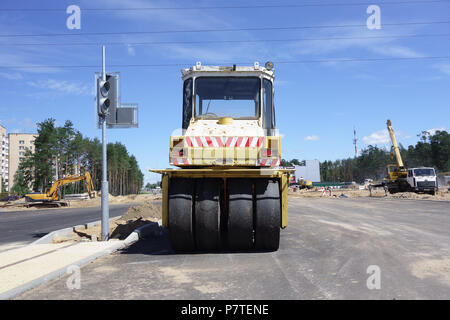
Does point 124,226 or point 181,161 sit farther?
point 124,226

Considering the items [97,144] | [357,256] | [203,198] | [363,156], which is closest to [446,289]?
[357,256]

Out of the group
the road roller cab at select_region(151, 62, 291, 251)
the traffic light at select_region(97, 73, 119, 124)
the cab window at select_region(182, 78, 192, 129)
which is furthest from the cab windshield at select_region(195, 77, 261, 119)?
the traffic light at select_region(97, 73, 119, 124)

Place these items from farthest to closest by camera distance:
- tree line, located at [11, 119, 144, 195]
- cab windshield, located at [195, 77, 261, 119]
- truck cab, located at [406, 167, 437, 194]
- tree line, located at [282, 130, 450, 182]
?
1. tree line, located at [282, 130, 450, 182]
2. tree line, located at [11, 119, 144, 195]
3. truck cab, located at [406, 167, 437, 194]
4. cab windshield, located at [195, 77, 261, 119]

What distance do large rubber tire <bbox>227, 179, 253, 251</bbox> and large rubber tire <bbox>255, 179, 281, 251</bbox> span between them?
0.46 feet

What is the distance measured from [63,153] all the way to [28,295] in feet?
223

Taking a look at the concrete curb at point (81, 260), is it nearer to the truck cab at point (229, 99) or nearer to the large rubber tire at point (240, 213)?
the large rubber tire at point (240, 213)

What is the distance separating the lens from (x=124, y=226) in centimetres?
1357

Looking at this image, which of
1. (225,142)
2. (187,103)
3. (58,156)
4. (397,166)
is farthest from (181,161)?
(58,156)

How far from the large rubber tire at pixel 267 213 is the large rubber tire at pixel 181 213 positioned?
50.9 inches

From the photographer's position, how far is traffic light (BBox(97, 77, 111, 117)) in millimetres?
11133

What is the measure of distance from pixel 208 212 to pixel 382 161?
118803mm

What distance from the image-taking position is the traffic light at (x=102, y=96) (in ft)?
36.5

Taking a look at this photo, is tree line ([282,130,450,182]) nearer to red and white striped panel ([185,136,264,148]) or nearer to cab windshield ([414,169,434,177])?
cab windshield ([414,169,434,177])

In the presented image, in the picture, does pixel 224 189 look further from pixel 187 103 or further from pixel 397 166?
pixel 397 166
